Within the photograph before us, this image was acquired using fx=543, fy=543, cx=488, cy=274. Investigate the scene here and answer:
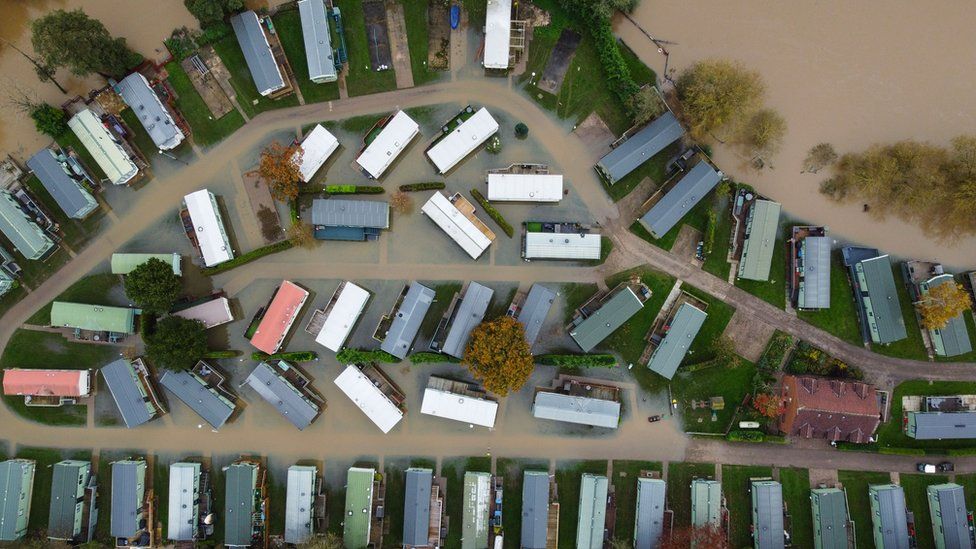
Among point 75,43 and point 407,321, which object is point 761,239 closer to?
point 407,321

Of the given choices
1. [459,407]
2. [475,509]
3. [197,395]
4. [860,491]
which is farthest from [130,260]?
[860,491]

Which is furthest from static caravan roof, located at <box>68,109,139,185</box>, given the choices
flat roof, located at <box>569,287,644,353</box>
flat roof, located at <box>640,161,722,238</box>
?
flat roof, located at <box>640,161,722,238</box>

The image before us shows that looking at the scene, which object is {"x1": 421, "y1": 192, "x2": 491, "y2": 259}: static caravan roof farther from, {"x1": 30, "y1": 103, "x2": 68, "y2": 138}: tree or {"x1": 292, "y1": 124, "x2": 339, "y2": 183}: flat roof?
{"x1": 30, "y1": 103, "x2": 68, "y2": 138}: tree

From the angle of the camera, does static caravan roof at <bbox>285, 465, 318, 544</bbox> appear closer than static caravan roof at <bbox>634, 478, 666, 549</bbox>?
Yes

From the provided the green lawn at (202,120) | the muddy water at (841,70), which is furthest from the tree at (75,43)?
the muddy water at (841,70)

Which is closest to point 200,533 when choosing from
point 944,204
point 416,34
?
point 416,34

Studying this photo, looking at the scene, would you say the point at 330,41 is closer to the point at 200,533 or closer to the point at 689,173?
the point at 689,173

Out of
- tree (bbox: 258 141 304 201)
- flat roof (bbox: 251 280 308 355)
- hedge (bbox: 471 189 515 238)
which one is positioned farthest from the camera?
hedge (bbox: 471 189 515 238)

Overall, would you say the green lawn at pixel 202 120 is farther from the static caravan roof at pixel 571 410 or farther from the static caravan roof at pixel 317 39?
the static caravan roof at pixel 571 410
